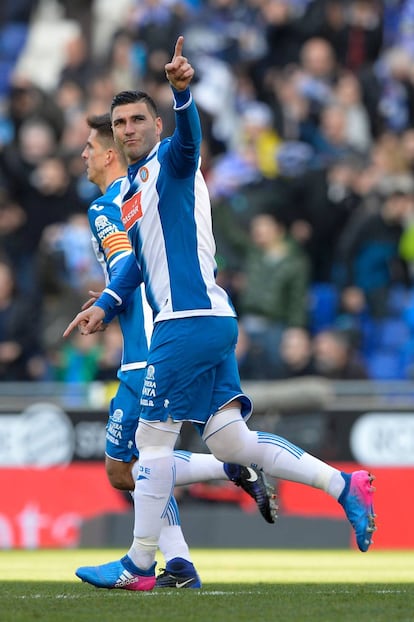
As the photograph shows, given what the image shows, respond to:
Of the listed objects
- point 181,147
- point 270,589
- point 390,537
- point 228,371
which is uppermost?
point 181,147

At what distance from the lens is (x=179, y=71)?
23.2 feet

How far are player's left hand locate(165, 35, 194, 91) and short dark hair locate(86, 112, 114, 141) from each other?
182 cm

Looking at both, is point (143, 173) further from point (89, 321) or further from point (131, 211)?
point (89, 321)

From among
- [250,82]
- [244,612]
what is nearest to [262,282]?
[250,82]

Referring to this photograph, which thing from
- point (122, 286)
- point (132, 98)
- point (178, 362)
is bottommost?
point (178, 362)

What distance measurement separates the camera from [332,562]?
37.6 ft

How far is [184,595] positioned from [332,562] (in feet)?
13.6

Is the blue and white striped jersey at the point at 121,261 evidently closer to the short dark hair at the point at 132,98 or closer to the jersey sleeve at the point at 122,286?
the jersey sleeve at the point at 122,286

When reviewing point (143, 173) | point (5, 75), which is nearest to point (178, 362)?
point (143, 173)

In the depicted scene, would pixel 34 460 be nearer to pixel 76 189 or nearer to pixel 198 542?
pixel 198 542

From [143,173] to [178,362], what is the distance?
0.97m

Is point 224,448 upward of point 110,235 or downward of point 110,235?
downward

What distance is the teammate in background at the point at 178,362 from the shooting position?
295 inches

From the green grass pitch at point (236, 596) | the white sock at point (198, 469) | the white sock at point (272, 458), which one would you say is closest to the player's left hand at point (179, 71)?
the white sock at point (272, 458)
